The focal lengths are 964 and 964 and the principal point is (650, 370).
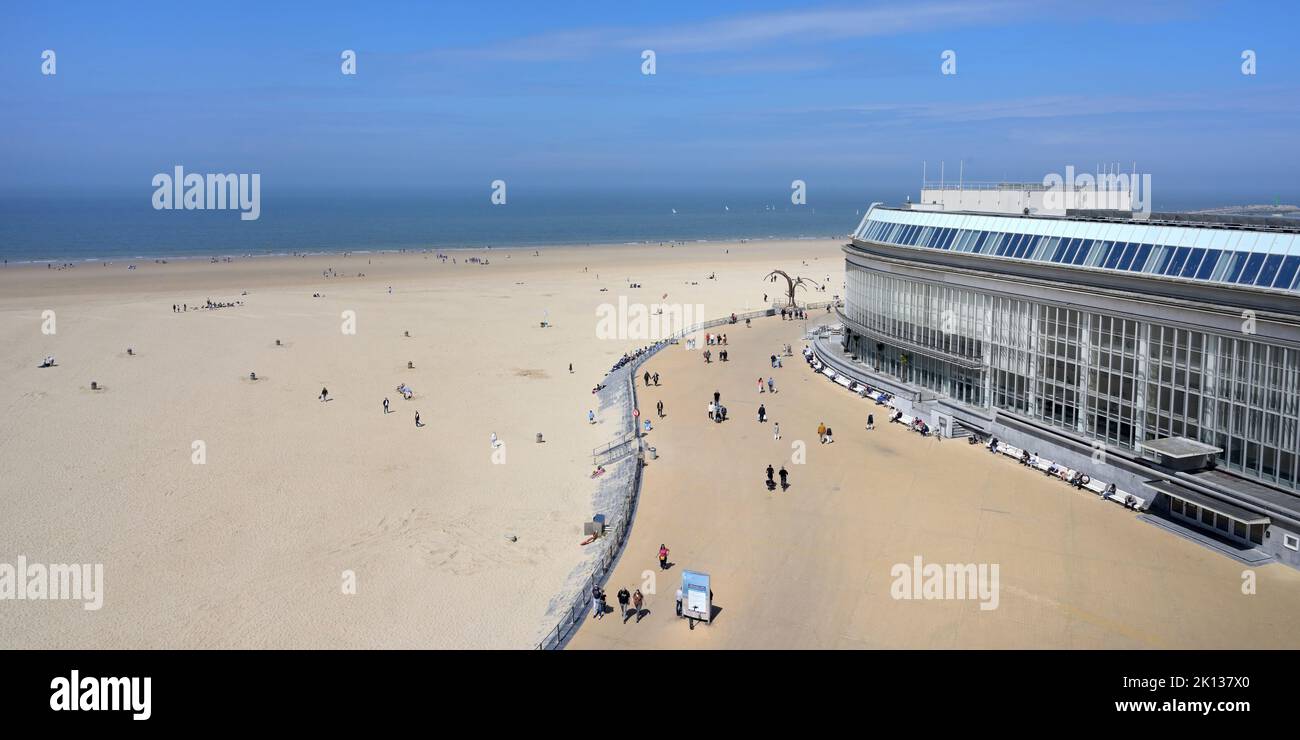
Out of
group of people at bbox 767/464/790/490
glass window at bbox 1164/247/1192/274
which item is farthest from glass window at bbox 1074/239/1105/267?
group of people at bbox 767/464/790/490

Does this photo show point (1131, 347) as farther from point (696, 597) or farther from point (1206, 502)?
point (696, 597)

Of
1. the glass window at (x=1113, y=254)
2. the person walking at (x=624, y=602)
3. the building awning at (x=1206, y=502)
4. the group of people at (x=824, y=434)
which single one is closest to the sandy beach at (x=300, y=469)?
the person walking at (x=624, y=602)

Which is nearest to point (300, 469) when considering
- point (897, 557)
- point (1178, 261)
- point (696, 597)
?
point (696, 597)

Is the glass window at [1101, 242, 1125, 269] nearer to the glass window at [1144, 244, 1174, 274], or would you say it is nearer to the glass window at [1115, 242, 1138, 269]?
the glass window at [1115, 242, 1138, 269]

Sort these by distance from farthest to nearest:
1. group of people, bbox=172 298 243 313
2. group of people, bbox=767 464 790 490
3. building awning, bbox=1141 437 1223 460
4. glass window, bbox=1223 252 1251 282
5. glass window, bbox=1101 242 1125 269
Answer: group of people, bbox=172 298 243 313 → glass window, bbox=1101 242 1125 269 → group of people, bbox=767 464 790 490 → glass window, bbox=1223 252 1251 282 → building awning, bbox=1141 437 1223 460
